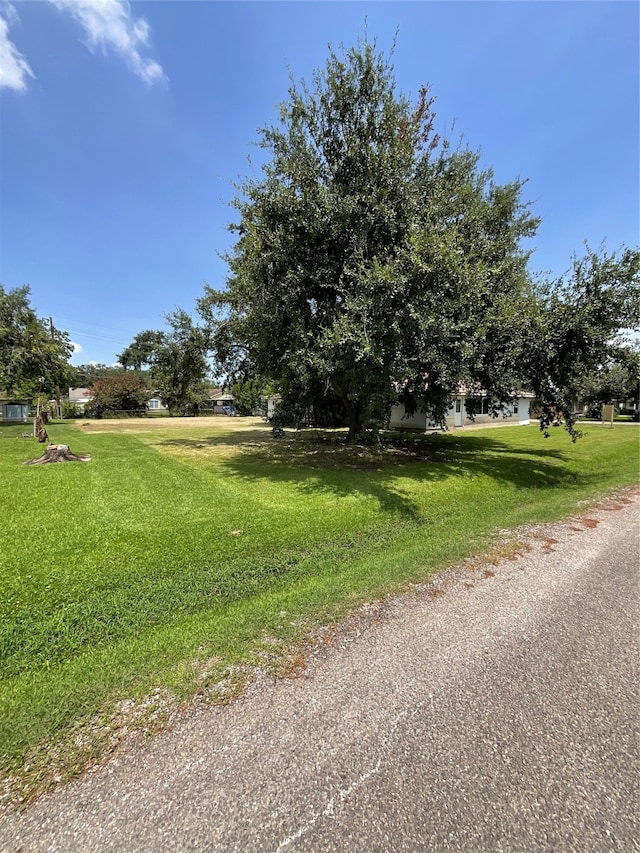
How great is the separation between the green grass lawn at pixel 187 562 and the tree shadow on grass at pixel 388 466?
98 millimetres

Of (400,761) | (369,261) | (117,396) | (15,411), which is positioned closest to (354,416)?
(369,261)

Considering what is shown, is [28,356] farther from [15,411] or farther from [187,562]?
[187,562]

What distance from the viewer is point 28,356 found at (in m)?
25.4

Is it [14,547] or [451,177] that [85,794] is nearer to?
[14,547]

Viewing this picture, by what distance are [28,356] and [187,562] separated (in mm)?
27747

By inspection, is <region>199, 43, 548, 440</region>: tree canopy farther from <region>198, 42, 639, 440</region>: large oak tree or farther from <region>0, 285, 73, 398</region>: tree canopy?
<region>0, 285, 73, 398</region>: tree canopy

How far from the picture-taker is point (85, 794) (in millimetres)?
1809

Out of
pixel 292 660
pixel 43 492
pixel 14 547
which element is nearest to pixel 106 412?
pixel 43 492

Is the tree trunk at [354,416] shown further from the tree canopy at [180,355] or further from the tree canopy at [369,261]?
the tree canopy at [180,355]

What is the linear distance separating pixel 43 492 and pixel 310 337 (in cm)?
623

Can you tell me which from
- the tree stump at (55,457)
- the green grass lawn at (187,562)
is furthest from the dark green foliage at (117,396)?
the green grass lawn at (187,562)

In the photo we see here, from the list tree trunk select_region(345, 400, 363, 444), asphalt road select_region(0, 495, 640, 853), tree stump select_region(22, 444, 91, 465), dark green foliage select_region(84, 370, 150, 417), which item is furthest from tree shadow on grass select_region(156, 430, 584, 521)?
dark green foliage select_region(84, 370, 150, 417)

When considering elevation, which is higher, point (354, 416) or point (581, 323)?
point (581, 323)

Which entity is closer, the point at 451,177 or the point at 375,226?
the point at 375,226
